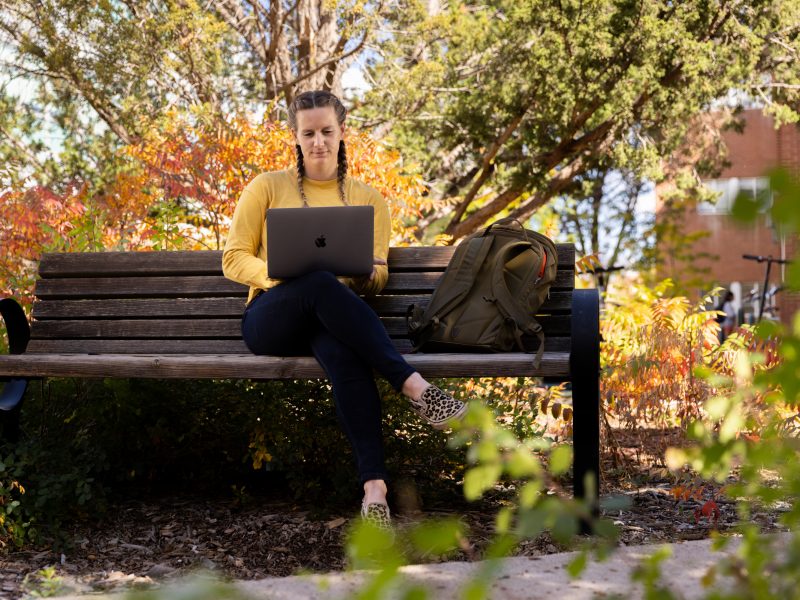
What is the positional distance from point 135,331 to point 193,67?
7.91m

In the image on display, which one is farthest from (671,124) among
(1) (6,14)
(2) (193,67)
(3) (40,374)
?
(3) (40,374)

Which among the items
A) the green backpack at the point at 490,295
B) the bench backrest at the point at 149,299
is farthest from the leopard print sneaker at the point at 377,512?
the bench backrest at the point at 149,299

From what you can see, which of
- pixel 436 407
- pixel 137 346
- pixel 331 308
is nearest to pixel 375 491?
pixel 436 407

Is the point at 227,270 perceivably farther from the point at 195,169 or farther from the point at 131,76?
the point at 131,76

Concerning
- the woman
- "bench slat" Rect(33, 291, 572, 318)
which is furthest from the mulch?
"bench slat" Rect(33, 291, 572, 318)

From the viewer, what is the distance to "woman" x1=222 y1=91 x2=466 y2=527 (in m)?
3.21

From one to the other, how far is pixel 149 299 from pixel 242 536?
140 cm

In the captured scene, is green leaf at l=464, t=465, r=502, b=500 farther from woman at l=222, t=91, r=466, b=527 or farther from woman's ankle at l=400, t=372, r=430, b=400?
woman's ankle at l=400, t=372, r=430, b=400

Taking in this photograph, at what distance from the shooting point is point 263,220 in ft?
13.0

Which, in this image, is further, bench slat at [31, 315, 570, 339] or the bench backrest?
bench slat at [31, 315, 570, 339]

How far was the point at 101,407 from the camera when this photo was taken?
4.08 m

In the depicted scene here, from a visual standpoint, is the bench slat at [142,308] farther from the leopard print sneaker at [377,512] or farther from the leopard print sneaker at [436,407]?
the leopard print sneaker at [377,512]

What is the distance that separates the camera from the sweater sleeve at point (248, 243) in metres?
3.83

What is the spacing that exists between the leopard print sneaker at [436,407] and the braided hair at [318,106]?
1176mm
